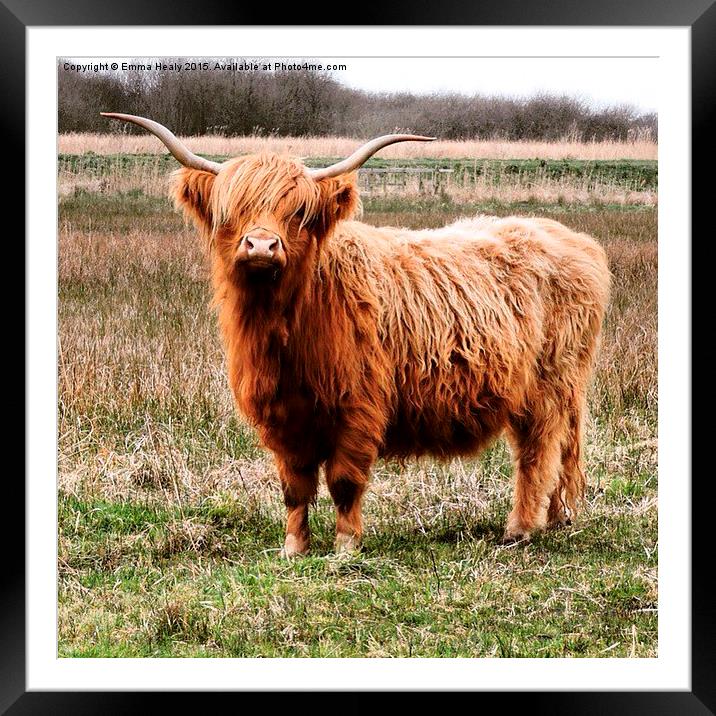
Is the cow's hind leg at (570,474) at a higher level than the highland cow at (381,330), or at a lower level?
lower

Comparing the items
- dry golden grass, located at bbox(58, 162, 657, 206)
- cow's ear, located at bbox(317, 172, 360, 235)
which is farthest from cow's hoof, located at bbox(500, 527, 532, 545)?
cow's ear, located at bbox(317, 172, 360, 235)

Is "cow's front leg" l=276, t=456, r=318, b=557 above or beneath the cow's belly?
beneath

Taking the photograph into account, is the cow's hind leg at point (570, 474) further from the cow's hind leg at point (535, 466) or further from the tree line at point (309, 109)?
the tree line at point (309, 109)

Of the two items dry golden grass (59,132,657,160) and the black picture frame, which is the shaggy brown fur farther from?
the black picture frame

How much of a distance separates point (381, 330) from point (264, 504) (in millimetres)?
948

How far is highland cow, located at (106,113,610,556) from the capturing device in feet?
14.2

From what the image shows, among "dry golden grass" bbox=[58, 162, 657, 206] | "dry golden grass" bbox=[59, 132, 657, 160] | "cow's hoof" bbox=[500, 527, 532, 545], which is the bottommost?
"cow's hoof" bbox=[500, 527, 532, 545]

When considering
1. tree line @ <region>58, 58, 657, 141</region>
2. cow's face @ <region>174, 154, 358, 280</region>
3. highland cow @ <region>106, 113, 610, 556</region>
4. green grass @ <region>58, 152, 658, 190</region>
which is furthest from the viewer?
green grass @ <region>58, 152, 658, 190</region>

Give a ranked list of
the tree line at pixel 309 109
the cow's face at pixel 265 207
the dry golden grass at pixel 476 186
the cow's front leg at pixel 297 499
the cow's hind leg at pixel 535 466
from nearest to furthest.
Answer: the cow's face at pixel 265 207, the tree line at pixel 309 109, the cow's front leg at pixel 297 499, the dry golden grass at pixel 476 186, the cow's hind leg at pixel 535 466

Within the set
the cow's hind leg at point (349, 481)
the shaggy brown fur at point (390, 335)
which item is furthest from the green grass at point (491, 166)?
the cow's hind leg at point (349, 481)

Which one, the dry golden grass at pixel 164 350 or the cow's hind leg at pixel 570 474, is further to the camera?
the cow's hind leg at pixel 570 474

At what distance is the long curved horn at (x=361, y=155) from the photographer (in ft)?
13.8

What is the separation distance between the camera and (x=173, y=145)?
4289 millimetres

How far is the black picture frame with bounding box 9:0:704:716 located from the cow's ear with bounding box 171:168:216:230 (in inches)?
22.4
